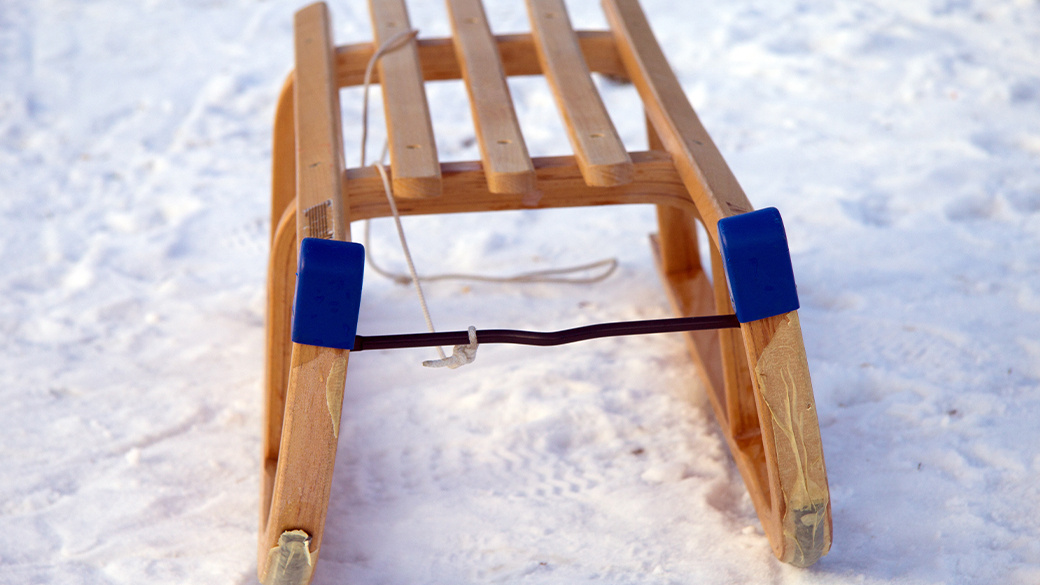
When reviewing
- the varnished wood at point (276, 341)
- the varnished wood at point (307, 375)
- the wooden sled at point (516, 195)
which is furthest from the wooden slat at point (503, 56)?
the varnished wood at point (276, 341)

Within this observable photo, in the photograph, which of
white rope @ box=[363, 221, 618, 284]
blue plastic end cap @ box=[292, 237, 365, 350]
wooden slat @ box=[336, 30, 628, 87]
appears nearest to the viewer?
blue plastic end cap @ box=[292, 237, 365, 350]

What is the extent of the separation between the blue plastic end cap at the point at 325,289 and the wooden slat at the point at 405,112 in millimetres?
225

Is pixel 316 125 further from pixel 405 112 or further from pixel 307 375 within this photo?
pixel 307 375

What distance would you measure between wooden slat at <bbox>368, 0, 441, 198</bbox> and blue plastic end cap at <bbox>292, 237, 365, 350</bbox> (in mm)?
225

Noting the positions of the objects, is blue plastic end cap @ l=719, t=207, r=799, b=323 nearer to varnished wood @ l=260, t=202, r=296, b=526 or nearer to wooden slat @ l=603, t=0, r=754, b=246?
wooden slat @ l=603, t=0, r=754, b=246

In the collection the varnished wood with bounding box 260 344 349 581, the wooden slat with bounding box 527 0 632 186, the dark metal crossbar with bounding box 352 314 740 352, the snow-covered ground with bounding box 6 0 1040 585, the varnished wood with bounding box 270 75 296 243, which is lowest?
the snow-covered ground with bounding box 6 0 1040 585

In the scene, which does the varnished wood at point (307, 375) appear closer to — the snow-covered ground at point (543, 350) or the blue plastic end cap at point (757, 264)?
the snow-covered ground at point (543, 350)

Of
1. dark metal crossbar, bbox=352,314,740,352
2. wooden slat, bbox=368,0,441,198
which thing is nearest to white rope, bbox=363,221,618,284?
wooden slat, bbox=368,0,441,198

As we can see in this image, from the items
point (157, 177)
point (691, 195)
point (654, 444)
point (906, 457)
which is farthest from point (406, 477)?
point (157, 177)

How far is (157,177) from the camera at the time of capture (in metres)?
2.02

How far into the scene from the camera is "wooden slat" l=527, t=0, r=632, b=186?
3.28 ft

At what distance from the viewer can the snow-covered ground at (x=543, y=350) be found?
1.05 metres

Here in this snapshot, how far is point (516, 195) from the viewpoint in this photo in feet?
3.59

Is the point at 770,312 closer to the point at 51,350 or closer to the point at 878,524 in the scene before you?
the point at 878,524
